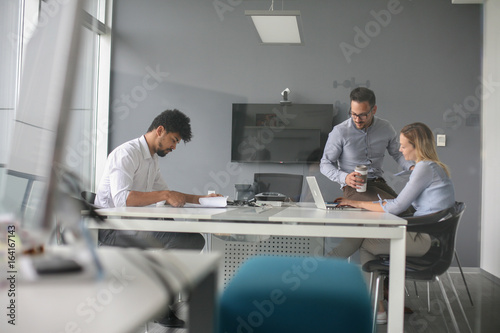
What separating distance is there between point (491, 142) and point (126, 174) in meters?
3.79

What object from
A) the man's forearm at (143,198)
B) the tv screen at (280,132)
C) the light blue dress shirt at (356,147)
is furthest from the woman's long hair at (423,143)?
the tv screen at (280,132)

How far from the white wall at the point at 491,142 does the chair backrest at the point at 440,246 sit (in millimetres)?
2483

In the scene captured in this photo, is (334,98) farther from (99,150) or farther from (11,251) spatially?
(11,251)

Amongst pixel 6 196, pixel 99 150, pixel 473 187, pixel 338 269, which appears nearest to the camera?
pixel 6 196

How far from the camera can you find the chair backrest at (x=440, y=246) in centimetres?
254

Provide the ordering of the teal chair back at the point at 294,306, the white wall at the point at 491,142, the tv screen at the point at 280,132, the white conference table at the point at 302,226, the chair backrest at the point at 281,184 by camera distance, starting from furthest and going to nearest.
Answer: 1. the tv screen at the point at 280,132
2. the white wall at the point at 491,142
3. the chair backrest at the point at 281,184
4. the white conference table at the point at 302,226
5. the teal chair back at the point at 294,306

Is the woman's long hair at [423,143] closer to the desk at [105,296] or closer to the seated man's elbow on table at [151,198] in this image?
the seated man's elbow on table at [151,198]

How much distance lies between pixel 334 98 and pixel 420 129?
8.62ft

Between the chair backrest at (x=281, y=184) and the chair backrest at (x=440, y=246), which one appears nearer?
the chair backrest at (x=440, y=246)

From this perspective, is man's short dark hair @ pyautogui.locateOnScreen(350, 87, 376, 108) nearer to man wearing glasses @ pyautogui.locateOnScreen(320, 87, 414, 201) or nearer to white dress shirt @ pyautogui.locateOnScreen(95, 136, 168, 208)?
man wearing glasses @ pyautogui.locateOnScreen(320, 87, 414, 201)

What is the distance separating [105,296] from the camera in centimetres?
54

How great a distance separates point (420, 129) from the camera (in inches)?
117

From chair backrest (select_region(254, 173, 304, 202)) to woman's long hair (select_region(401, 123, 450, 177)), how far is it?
1648 mm

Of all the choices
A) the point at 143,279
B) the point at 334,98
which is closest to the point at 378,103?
the point at 334,98
